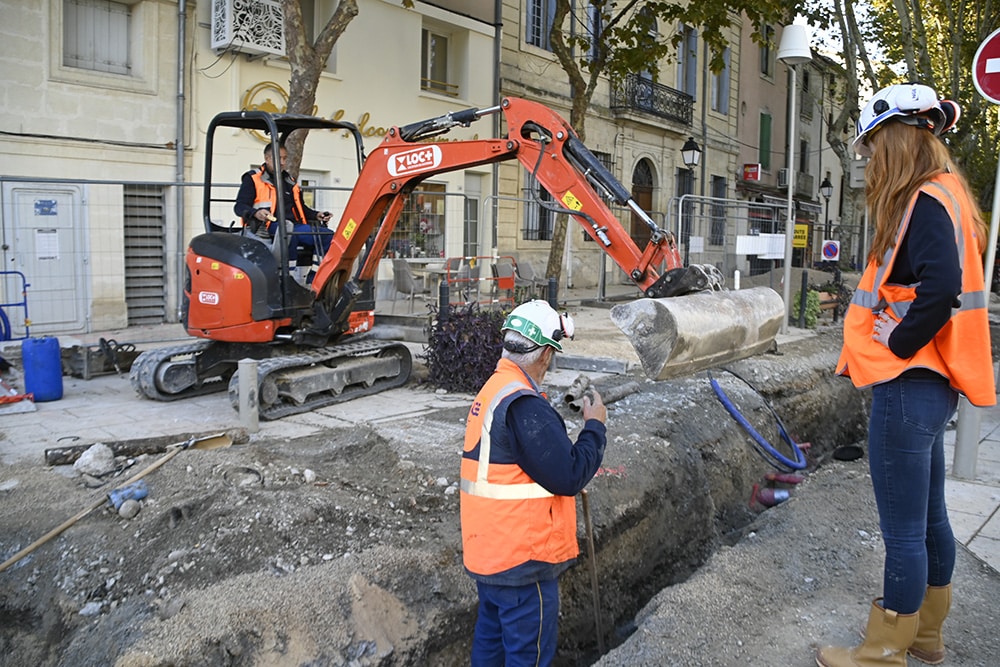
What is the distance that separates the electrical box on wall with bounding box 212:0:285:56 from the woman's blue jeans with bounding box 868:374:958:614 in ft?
36.5

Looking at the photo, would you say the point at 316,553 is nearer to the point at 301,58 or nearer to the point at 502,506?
the point at 502,506

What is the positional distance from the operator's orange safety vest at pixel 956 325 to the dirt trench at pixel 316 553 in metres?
2.26

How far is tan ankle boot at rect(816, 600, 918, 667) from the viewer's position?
3.09 metres

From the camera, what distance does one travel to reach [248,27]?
40.8ft

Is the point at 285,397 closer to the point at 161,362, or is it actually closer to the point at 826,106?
the point at 161,362

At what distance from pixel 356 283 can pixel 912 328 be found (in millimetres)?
5627

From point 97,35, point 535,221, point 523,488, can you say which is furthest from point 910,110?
point 535,221

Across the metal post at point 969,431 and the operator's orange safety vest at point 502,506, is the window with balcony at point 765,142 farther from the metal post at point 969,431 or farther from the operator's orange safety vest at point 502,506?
the operator's orange safety vest at point 502,506

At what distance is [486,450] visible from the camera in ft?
9.90

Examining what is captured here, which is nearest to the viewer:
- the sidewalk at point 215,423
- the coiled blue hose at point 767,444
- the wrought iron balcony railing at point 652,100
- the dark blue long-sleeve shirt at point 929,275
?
the dark blue long-sleeve shirt at point 929,275

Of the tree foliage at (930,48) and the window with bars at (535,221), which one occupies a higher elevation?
the tree foliage at (930,48)

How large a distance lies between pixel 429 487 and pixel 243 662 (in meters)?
1.79

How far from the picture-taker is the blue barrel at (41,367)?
7211 millimetres

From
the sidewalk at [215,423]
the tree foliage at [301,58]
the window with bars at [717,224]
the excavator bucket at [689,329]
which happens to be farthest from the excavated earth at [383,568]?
the window with bars at [717,224]
